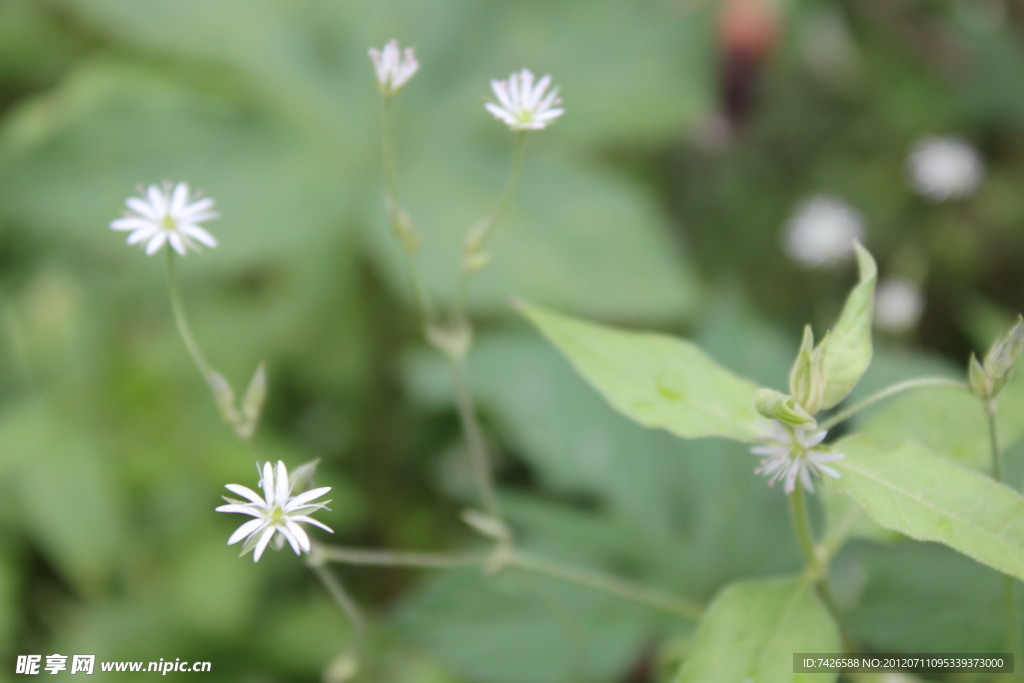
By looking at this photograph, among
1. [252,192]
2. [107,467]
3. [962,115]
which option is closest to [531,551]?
[107,467]

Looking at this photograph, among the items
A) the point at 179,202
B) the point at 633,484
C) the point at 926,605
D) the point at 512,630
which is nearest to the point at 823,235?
the point at 633,484

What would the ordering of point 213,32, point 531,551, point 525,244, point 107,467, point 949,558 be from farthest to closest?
point 213,32
point 525,244
point 107,467
point 531,551
point 949,558

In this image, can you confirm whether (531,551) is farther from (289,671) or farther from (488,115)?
(488,115)

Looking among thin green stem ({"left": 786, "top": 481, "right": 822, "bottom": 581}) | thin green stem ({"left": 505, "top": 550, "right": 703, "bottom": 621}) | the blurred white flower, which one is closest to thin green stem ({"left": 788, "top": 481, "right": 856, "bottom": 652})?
thin green stem ({"left": 786, "top": 481, "right": 822, "bottom": 581})

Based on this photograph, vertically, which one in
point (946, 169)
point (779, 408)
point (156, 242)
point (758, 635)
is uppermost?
point (946, 169)

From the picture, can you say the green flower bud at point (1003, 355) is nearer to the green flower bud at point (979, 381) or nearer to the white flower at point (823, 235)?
the green flower bud at point (979, 381)

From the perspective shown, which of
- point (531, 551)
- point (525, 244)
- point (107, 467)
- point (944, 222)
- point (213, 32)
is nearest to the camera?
point (531, 551)

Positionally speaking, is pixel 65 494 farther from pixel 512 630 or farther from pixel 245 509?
pixel 245 509

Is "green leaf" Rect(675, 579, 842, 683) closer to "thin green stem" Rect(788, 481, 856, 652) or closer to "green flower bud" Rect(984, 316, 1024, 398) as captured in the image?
"thin green stem" Rect(788, 481, 856, 652)
